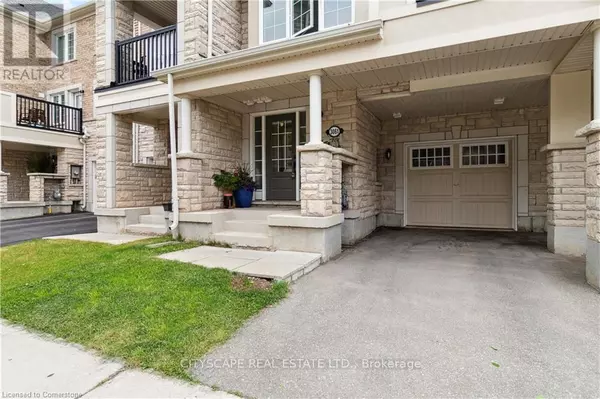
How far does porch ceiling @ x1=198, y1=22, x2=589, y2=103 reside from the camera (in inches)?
164

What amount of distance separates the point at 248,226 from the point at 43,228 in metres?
6.31

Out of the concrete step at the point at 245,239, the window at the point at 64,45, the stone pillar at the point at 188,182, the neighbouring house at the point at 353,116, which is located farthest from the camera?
the window at the point at 64,45

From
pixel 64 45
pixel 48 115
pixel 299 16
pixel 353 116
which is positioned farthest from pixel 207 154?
pixel 64 45

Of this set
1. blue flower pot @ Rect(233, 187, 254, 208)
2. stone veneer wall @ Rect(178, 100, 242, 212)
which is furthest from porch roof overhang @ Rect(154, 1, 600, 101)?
blue flower pot @ Rect(233, 187, 254, 208)

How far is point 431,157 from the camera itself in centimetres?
832

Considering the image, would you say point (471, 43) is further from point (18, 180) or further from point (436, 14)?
point (18, 180)

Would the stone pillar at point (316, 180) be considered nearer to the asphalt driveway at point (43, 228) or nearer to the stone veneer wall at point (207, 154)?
the stone veneer wall at point (207, 154)

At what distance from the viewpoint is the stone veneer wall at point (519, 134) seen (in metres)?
7.14

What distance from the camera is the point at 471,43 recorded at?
13.8 feet

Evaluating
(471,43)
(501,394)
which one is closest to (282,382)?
(501,394)

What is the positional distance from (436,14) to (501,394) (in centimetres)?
441

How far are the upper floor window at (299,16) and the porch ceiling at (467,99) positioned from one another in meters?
1.81

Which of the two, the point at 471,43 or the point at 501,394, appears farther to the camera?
the point at 471,43

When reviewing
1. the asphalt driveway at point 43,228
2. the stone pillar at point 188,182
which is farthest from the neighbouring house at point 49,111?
the stone pillar at point 188,182
